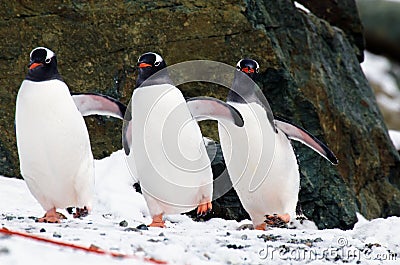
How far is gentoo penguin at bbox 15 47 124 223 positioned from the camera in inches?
195

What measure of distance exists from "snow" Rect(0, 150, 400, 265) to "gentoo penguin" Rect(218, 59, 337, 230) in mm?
304

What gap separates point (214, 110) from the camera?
17.7 ft

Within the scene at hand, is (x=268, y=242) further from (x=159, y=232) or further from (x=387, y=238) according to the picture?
(x=387, y=238)

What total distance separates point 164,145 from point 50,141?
0.73 meters

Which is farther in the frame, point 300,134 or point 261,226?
point 300,134

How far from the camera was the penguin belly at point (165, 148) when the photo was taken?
5.17 meters

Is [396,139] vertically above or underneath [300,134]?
underneath

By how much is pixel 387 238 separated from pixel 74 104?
2137 mm

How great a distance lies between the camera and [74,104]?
5121mm

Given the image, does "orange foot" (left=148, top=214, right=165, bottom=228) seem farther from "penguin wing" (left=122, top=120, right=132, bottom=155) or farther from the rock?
the rock

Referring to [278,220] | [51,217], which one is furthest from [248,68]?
[51,217]

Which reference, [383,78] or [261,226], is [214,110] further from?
[383,78]
